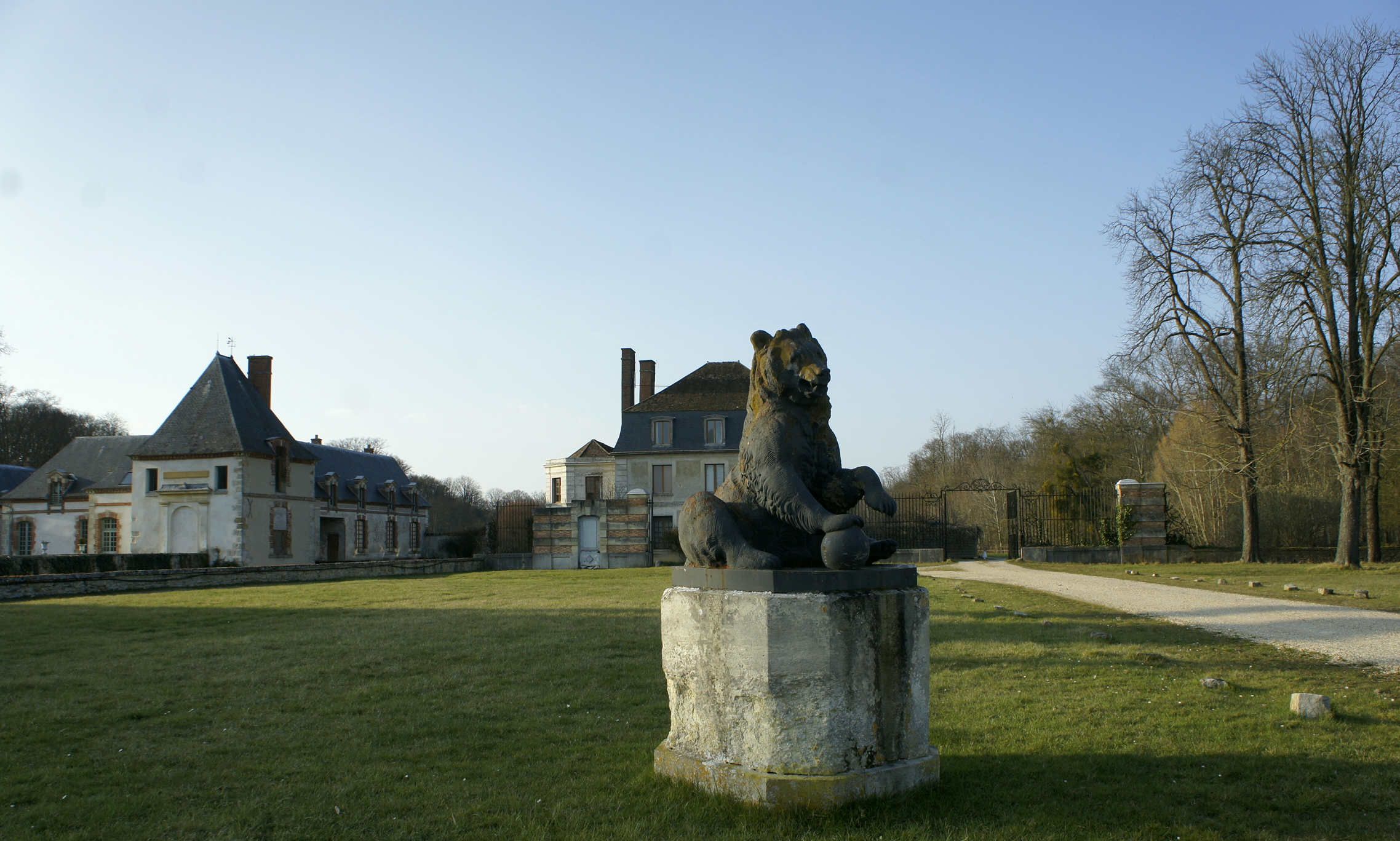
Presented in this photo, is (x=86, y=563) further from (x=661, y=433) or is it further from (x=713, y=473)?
(x=713, y=473)

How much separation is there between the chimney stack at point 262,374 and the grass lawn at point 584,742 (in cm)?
3581

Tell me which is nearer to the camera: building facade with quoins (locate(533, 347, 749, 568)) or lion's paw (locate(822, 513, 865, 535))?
lion's paw (locate(822, 513, 865, 535))

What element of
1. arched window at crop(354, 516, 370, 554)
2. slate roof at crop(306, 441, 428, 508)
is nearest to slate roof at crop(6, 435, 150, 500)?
slate roof at crop(306, 441, 428, 508)

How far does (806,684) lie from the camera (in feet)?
13.8

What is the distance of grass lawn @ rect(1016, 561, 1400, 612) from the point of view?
13.6m

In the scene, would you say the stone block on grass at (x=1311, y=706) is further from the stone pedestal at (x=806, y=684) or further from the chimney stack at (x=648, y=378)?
the chimney stack at (x=648, y=378)

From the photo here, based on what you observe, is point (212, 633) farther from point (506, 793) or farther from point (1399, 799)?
point (1399, 799)

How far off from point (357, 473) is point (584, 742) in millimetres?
49297

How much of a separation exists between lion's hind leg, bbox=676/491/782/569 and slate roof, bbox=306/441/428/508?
1669 inches

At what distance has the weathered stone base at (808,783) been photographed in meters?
4.14

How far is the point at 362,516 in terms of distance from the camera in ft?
163

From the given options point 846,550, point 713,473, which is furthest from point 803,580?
point 713,473

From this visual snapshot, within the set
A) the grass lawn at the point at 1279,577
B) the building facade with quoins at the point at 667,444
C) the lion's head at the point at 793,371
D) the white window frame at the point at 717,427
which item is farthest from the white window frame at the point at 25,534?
the lion's head at the point at 793,371

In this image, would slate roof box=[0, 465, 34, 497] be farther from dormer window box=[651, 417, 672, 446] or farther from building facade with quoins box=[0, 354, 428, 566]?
dormer window box=[651, 417, 672, 446]
